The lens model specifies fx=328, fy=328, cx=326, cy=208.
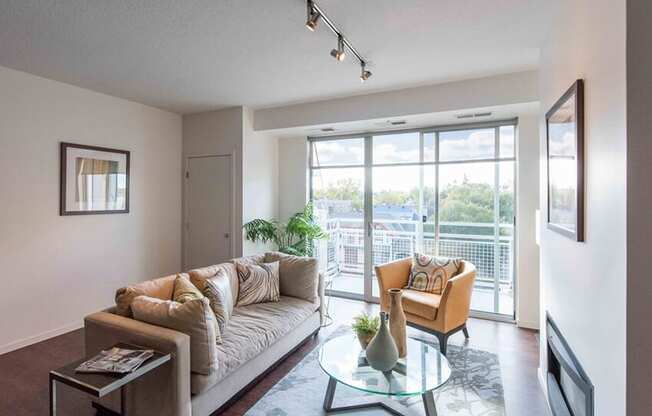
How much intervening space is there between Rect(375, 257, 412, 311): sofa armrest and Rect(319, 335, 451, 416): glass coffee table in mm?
980

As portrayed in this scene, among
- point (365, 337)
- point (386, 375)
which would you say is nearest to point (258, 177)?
point (365, 337)

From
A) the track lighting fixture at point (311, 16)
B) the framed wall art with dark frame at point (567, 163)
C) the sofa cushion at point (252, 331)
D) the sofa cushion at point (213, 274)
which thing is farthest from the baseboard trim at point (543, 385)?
the track lighting fixture at point (311, 16)

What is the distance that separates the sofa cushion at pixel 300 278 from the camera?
326cm

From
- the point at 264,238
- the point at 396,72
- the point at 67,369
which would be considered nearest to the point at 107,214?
the point at 264,238

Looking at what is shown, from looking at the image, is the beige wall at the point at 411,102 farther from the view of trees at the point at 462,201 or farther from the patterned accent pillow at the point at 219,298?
the patterned accent pillow at the point at 219,298

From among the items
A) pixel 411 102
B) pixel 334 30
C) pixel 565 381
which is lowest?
pixel 565 381

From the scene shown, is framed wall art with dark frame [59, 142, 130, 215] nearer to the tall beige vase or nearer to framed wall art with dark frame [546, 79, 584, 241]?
the tall beige vase

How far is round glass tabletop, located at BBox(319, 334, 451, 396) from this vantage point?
6.07 ft

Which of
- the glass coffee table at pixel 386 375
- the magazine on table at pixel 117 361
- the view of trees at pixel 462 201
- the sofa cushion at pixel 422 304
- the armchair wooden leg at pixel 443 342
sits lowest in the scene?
the armchair wooden leg at pixel 443 342

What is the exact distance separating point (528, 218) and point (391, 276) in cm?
162

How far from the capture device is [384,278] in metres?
3.42

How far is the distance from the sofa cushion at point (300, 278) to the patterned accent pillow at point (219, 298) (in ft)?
2.51

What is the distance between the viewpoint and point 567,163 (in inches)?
71.8

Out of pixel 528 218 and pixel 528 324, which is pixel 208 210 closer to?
pixel 528 218
